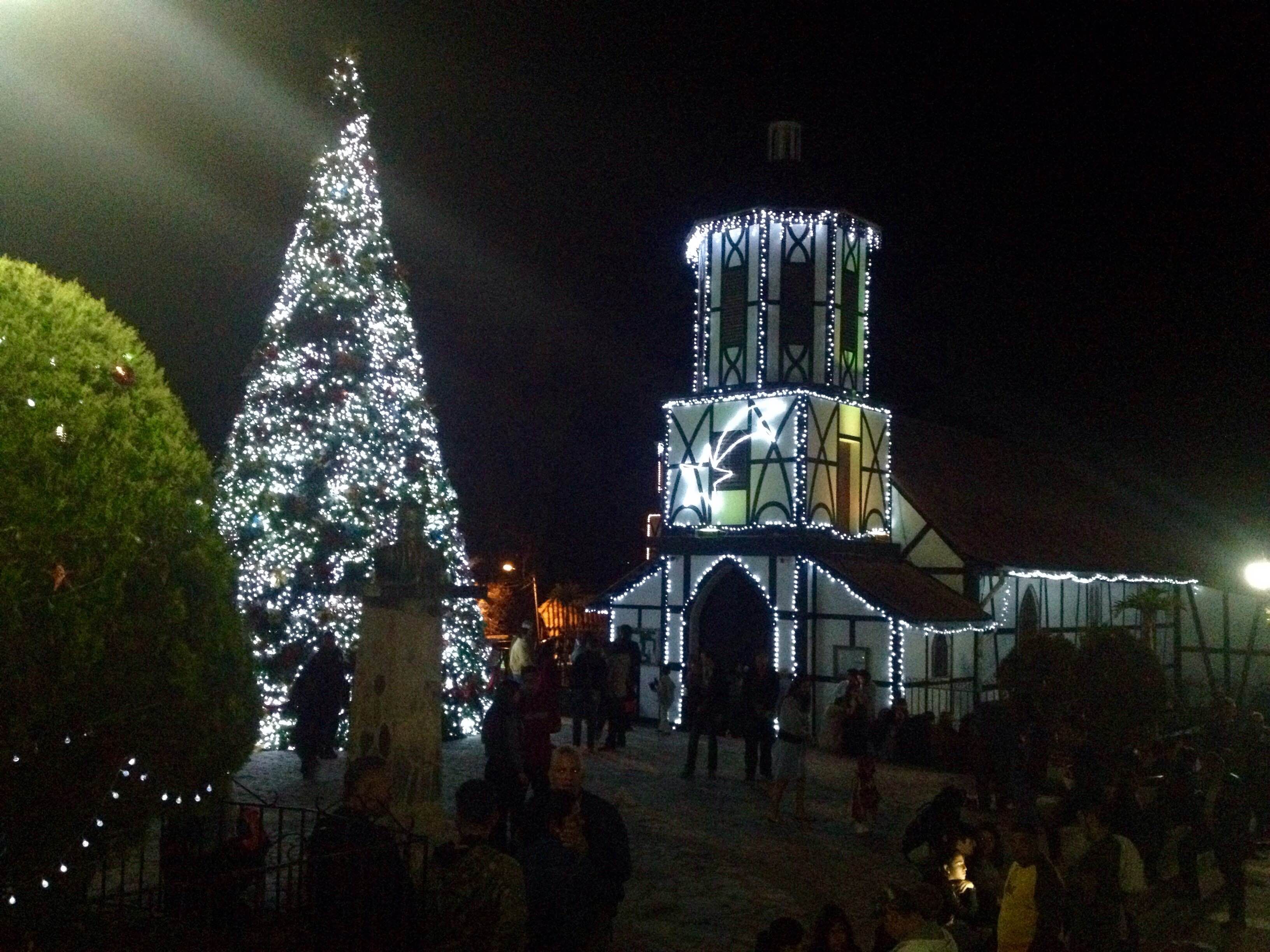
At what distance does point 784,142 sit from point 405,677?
692 inches

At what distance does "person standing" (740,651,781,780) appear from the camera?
15.7 m

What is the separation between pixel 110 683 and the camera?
466cm

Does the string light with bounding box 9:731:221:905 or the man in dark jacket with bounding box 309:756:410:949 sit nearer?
the string light with bounding box 9:731:221:905

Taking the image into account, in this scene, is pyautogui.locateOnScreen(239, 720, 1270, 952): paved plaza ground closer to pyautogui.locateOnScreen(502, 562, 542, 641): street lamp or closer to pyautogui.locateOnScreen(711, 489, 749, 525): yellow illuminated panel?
pyautogui.locateOnScreen(711, 489, 749, 525): yellow illuminated panel

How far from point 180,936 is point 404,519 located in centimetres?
546

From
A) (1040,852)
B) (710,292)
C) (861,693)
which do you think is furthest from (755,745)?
(710,292)

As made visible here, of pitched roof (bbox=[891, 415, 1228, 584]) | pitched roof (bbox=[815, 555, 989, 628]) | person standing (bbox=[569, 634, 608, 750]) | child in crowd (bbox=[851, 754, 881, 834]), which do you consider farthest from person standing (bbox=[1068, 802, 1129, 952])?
pitched roof (bbox=[891, 415, 1228, 584])

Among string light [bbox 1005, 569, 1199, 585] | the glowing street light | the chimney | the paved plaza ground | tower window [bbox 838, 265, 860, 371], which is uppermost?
the chimney

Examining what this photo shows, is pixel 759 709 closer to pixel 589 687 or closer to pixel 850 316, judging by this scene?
pixel 589 687

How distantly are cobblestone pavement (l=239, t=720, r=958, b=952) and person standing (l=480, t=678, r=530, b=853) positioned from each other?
1217 millimetres

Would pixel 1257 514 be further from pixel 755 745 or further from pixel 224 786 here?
pixel 224 786

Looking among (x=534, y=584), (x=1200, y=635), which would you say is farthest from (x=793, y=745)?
(x=534, y=584)

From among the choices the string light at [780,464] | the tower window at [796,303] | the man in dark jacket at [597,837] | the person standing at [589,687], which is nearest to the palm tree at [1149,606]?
the string light at [780,464]

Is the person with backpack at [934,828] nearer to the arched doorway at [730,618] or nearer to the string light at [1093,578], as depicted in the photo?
the arched doorway at [730,618]
